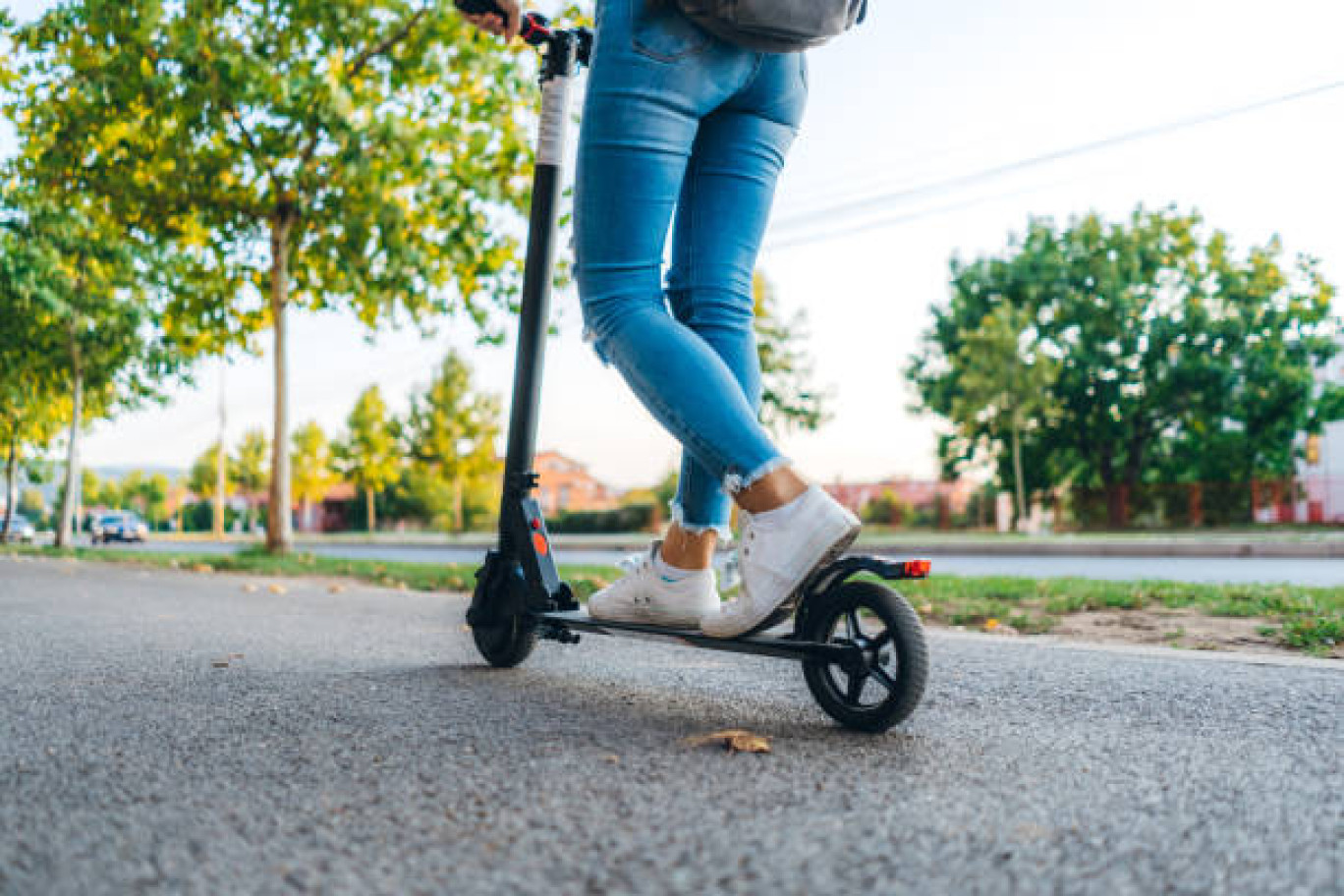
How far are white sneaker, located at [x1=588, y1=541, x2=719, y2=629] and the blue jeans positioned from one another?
0.40ft

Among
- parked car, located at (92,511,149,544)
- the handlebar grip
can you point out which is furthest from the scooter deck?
parked car, located at (92,511,149,544)

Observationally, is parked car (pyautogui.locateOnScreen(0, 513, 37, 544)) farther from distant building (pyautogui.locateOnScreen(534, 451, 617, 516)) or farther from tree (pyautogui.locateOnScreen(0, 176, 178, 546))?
distant building (pyautogui.locateOnScreen(534, 451, 617, 516))

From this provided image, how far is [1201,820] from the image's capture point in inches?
46.8

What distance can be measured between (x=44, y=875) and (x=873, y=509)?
109 feet

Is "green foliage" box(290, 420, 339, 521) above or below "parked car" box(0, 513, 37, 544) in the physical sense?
above

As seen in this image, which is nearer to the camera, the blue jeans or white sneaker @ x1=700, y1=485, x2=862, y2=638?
Result: white sneaker @ x1=700, y1=485, x2=862, y2=638

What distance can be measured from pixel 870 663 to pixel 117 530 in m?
45.3

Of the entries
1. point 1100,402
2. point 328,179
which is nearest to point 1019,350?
point 1100,402

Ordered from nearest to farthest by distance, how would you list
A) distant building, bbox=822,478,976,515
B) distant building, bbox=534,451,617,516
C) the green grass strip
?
the green grass strip
distant building, bbox=822,478,976,515
distant building, bbox=534,451,617,516

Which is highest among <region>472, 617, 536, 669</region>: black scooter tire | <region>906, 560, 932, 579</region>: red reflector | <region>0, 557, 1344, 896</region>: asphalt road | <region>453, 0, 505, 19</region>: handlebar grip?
<region>453, 0, 505, 19</region>: handlebar grip

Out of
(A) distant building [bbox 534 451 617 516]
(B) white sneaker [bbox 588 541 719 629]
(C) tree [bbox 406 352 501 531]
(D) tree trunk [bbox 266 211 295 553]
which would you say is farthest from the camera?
(A) distant building [bbox 534 451 617 516]

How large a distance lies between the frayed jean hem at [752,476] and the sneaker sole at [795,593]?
0.17 metres

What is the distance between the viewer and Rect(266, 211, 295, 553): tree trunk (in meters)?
11.5

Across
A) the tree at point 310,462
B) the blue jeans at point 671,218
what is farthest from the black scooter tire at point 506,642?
the tree at point 310,462
